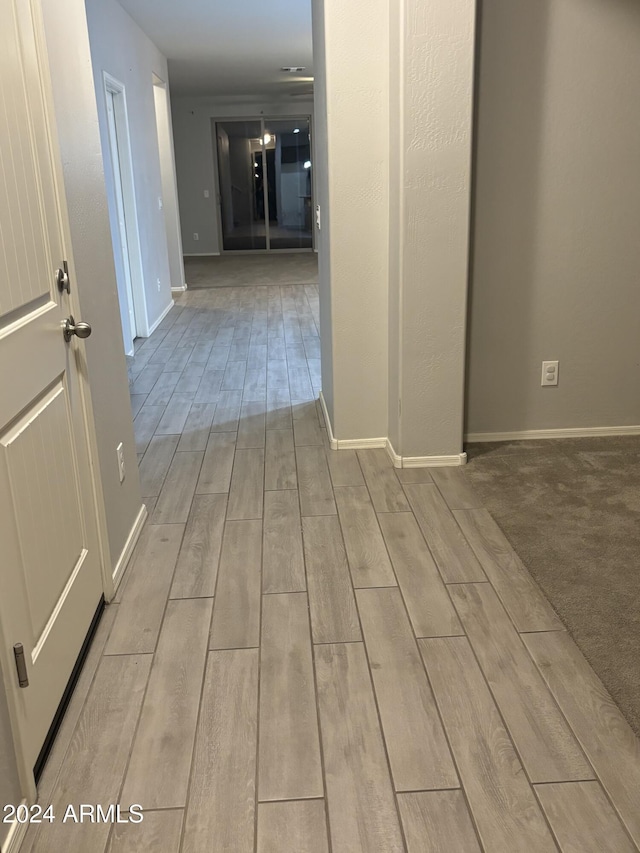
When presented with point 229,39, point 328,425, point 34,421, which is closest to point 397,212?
point 328,425

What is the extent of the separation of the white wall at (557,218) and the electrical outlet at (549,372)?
0.03 meters

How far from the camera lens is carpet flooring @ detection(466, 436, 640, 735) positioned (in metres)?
2.07

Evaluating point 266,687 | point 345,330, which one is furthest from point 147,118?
point 266,687

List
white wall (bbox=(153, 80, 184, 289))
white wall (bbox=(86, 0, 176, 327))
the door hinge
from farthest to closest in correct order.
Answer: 1. white wall (bbox=(153, 80, 184, 289))
2. white wall (bbox=(86, 0, 176, 327))
3. the door hinge

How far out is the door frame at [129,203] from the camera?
5.92 meters

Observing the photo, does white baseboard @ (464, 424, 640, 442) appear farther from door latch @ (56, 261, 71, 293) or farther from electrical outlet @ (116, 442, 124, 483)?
door latch @ (56, 261, 71, 293)

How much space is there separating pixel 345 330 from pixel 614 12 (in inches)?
69.5

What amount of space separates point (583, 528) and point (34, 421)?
1.95 meters

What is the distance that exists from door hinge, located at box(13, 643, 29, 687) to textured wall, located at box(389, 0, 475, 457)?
6.83 ft

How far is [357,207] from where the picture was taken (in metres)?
3.33

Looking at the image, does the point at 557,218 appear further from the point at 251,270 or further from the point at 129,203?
the point at 251,270

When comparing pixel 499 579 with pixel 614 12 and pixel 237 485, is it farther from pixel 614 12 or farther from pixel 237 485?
pixel 614 12

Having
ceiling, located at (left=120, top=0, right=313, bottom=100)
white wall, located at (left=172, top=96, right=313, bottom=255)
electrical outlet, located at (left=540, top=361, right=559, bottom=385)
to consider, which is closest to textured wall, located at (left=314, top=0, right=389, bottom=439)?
electrical outlet, located at (left=540, top=361, right=559, bottom=385)

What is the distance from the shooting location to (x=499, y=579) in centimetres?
242
